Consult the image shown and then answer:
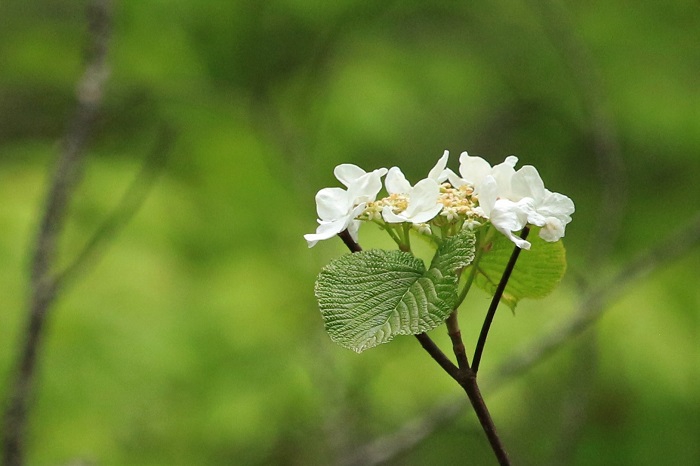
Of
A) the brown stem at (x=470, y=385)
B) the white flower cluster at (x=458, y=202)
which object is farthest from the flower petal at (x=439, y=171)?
the brown stem at (x=470, y=385)

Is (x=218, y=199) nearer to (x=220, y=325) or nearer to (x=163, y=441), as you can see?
(x=220, y=325)

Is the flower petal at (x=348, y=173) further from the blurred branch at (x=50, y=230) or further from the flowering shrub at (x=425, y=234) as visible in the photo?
the blurred branch at (x=50, y=230)

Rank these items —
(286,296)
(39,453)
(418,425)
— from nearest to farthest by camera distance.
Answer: (418,425) → (39,453) → (286,296)

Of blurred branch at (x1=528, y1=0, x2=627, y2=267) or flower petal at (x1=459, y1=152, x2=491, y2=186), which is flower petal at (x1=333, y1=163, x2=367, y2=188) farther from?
blurred branch at (x1=528, y1=0, x2=627, y2=267)

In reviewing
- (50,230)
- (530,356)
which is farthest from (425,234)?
(530,356)

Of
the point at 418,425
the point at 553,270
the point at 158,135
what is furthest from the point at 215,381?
the point at 553,270

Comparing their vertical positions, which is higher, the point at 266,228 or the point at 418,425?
the point at 266,228
